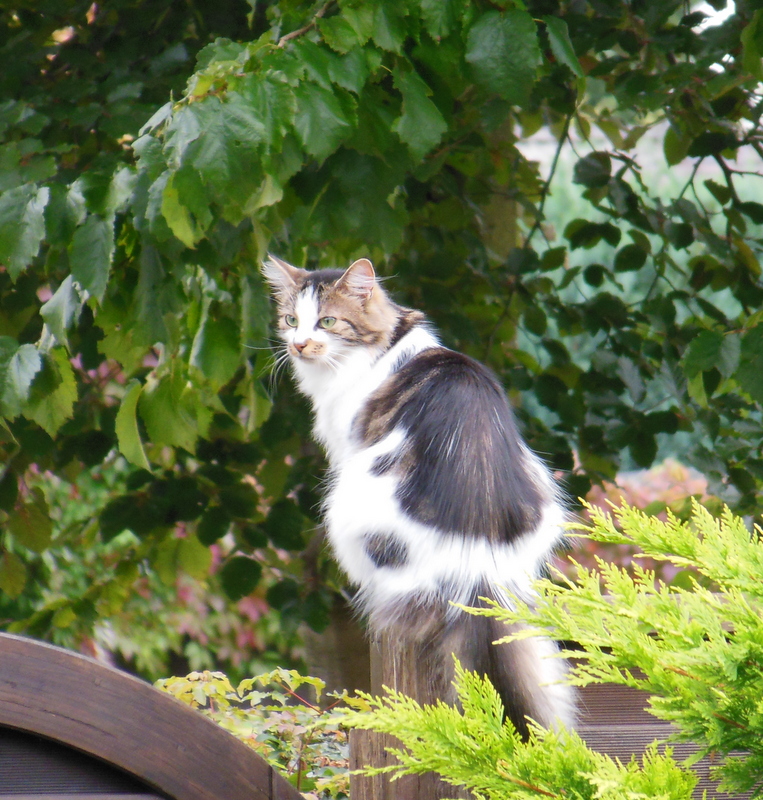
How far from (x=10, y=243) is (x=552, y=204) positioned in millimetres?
6535

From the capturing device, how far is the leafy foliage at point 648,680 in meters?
0.75

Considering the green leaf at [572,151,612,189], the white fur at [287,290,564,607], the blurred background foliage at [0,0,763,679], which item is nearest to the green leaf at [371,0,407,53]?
the blurred background foliage at [0,0,763,679]

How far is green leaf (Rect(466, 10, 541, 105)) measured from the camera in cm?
171

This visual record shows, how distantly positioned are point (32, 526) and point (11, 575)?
185 millimetres

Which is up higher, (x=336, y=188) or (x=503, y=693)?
(x=336, y=188)

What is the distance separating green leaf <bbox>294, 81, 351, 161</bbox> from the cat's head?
310mm

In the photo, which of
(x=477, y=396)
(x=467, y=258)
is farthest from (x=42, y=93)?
(x=477, y=396)

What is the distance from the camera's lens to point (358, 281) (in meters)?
1.94

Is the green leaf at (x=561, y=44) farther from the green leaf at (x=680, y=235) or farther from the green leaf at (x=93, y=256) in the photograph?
the green leaf at (x=680, y=235)

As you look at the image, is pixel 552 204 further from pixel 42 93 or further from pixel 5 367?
pixel 5 367

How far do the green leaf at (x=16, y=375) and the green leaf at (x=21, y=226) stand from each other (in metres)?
0.17

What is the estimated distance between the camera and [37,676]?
95 centimetres

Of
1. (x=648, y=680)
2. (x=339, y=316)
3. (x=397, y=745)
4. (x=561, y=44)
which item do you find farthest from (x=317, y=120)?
(x=648, y=680)

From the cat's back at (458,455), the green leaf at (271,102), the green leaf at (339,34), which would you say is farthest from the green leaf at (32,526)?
the green leaf at (339,34)
